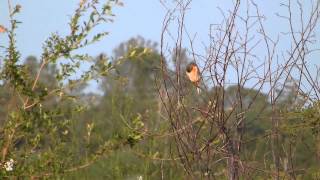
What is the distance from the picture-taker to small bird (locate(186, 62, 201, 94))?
3249 millimetres

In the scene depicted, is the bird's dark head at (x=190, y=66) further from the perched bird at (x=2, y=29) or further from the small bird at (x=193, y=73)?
the perched bird at (x=2, y=29)

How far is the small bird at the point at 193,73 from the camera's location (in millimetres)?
3249

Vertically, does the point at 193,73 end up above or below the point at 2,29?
below

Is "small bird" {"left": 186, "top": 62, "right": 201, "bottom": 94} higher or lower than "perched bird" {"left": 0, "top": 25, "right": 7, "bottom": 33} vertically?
lower

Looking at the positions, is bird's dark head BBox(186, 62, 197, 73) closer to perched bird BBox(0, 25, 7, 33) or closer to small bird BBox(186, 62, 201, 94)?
small bird BBox(186, 62, 201, 94)

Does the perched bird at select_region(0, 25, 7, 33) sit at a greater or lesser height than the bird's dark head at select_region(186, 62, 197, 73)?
greater

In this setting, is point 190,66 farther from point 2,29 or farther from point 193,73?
point 2,29

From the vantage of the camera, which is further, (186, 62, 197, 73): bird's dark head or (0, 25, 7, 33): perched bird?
(186, 62, 197, 73): bird's dark head

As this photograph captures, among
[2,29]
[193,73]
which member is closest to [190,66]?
[193,73]

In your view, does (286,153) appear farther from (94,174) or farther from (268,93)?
(94,174)

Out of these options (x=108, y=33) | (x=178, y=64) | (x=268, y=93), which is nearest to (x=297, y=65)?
(x=268, y=93)

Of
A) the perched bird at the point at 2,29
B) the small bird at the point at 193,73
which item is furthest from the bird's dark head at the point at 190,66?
the perched bird at the point at 2,29

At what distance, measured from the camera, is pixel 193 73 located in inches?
129

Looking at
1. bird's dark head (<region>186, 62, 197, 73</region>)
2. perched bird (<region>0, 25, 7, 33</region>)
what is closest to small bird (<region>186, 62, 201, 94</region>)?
bird's dark head (<region>186, 62, 197, 73</region>)
